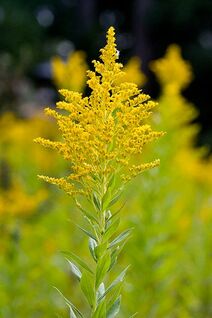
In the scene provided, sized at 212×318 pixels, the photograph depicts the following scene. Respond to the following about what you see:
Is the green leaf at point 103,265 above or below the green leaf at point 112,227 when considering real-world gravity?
below

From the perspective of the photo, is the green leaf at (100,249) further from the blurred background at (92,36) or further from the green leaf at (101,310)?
the blurred background at (92,36)

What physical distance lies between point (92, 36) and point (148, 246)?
35.4 ft

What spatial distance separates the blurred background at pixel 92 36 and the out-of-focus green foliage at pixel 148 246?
698 cm

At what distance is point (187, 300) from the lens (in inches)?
188

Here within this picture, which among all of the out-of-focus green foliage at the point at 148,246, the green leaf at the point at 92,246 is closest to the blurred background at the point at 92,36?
the out-of-focus green foliage at the point at 148,246

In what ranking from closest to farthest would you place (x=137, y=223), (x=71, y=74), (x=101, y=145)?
(x=101, y=145)
(x=137, y=223)
(x=71, y=74)

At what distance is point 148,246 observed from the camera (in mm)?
4008

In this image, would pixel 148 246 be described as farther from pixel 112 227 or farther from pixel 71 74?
pixel 112 227

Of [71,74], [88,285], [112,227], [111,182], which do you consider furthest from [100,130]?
[71,74]

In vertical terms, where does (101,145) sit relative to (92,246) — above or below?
above

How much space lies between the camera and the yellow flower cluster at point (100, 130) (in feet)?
6.04

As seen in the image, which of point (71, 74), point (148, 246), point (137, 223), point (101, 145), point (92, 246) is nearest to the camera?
point (101, 145)

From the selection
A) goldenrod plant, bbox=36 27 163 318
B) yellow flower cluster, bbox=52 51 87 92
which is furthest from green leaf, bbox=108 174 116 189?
yellow flower cluster, bbox=52 51 87 92

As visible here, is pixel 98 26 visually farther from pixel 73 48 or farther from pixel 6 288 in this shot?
pixel 6 288
